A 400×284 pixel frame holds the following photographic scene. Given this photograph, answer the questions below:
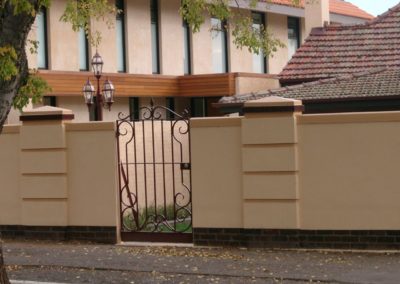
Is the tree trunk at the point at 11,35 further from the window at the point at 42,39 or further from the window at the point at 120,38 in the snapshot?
the window at the point at 120,38

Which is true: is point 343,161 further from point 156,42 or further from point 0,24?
point 156,42

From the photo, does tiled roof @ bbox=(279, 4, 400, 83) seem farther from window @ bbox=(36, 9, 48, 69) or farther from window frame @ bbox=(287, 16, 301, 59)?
window frame @ bbox=(287, 16, 301, 59)

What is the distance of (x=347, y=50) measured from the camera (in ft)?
71.1

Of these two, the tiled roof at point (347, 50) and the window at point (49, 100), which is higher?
the tiled roof at point (347, 50)

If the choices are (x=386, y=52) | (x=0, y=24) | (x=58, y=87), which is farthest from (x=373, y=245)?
(x=58, y=87)

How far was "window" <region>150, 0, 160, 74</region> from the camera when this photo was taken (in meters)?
30.5

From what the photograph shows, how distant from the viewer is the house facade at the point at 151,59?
26672 mm

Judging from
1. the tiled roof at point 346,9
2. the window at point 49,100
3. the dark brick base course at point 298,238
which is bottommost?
the dark brick base course at point 298,238

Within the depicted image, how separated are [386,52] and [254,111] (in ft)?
30.5

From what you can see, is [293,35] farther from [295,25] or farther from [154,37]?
[154,37]

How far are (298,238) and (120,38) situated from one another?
58.4 ft

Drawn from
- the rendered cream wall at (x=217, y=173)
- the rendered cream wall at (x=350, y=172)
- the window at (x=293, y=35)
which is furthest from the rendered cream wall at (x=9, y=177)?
the window at (x=293, y=35)

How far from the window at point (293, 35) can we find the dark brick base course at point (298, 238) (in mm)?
24661

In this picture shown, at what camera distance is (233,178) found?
12.6 metres
